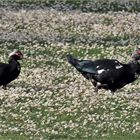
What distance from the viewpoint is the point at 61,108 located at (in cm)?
2338

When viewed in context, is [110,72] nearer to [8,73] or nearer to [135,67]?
[135,67]

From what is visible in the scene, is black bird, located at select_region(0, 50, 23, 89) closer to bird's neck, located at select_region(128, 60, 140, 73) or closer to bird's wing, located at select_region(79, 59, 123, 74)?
bird's wing, located at select_region(79, 59, 123, 74)

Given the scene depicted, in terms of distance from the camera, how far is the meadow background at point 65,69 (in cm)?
→ 2122

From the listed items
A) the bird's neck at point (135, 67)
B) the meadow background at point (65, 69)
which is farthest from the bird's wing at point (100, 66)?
the meadow background at point (65, 69)

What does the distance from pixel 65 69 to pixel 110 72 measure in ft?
20.0

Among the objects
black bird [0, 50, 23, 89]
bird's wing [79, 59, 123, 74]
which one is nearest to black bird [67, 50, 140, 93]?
bird's wing [79, 59, 123, 74]

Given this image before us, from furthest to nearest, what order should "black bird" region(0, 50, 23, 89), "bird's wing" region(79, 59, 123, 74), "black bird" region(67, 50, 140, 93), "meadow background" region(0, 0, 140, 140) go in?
"black bird" region(0, 50, 23, 89), "bird's wing" region(79, 59, 123, 74), "black bird" region(67, 50, 140, 93), "meadow background" region(0, 0, 140, 140)

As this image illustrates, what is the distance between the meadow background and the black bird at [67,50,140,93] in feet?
1.16

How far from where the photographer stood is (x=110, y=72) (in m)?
25.4

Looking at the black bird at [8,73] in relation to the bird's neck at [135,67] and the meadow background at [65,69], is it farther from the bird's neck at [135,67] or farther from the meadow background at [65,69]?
the bird's neck at [135,67]

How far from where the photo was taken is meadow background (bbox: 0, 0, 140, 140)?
21.2 m

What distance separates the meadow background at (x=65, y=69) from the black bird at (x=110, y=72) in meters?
0.35

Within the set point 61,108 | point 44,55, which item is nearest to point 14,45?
point 44,55

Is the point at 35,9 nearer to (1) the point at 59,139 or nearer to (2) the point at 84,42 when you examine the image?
(2) the point at 84,42
